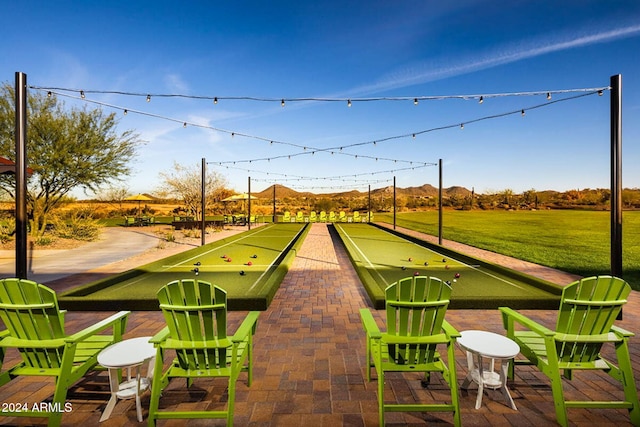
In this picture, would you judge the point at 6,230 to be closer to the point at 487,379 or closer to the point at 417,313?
the point at 417,313

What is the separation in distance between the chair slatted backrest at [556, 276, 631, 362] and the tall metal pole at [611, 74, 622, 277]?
10.1 feet

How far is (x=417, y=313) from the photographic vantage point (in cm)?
277

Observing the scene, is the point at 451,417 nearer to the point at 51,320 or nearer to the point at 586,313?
the point at 586,313

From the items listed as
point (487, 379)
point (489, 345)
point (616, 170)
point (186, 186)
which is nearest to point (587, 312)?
point (489, 345)

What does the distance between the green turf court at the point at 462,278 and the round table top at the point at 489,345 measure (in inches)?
98.2

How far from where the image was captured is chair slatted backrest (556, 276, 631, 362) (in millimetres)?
2707

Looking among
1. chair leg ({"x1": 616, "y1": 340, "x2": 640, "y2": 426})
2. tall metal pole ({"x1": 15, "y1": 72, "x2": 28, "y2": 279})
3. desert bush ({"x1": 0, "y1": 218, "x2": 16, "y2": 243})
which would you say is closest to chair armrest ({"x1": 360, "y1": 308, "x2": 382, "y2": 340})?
chair leg ({"x1": 616, "y1": 340, "x2": 640, "y2": 426})

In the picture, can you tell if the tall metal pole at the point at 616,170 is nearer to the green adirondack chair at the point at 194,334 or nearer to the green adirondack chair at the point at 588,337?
the green adirondack chair at the point at 588,337

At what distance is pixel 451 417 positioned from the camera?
2.69 m

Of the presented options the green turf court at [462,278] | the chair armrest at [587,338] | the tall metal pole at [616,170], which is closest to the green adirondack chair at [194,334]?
the chair armrest at [587,338]

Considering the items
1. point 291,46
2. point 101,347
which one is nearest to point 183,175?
point 291,46

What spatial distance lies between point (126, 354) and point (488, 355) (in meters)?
2.90

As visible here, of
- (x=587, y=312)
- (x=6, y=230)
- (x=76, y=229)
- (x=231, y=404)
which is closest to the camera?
(x=231, y=404)

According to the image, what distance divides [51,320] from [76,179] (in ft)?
58.6
